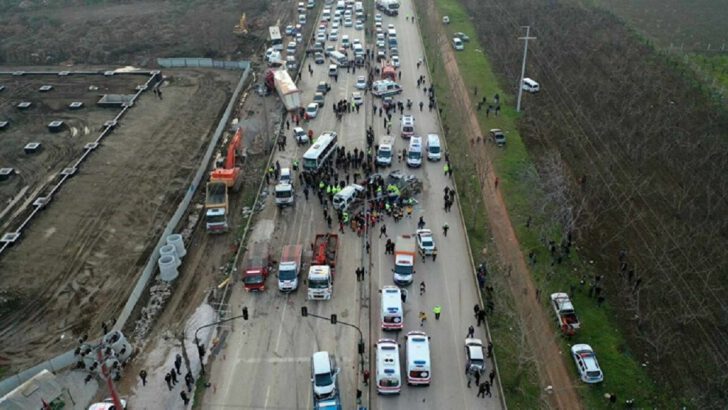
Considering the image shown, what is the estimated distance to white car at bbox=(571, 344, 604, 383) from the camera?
3192 cm

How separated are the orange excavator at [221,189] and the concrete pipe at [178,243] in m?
2.99

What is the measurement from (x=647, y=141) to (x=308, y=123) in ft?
102

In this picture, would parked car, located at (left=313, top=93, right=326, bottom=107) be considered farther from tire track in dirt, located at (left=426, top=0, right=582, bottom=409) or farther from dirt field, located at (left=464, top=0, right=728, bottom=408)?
dirt field, located at (left=464, top=0, right=728, bottom=408)

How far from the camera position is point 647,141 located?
5347 centimetres

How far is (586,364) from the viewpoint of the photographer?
32.2 metres

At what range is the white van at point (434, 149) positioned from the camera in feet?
176

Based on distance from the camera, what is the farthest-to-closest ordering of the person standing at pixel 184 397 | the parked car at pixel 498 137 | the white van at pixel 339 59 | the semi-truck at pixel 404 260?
the white van at pixel 339 59 → the parked car at pixel 498 137 → the semi-truck at pixel 404 260 → the person standing at pixel 184 397

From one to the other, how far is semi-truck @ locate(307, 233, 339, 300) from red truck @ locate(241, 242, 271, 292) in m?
2.95

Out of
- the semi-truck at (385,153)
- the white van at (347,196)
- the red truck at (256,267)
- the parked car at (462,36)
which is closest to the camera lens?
the red truck at (256,267)

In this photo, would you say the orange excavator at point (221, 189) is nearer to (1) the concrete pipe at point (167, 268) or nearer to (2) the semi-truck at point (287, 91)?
(1) the concrete pipe at point (167, 268)

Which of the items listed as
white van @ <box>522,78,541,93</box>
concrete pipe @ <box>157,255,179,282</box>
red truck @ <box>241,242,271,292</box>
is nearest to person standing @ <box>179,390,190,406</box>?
red truck @ <box>241,242,271,292</box>

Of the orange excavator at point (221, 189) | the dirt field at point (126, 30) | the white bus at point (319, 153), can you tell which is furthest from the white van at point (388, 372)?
the dirt field at point (126, 30)

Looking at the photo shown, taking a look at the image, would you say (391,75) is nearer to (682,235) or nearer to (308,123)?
(308,123)

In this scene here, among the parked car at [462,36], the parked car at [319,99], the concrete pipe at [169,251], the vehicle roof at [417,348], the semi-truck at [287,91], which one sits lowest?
the parked car at [319,99]
